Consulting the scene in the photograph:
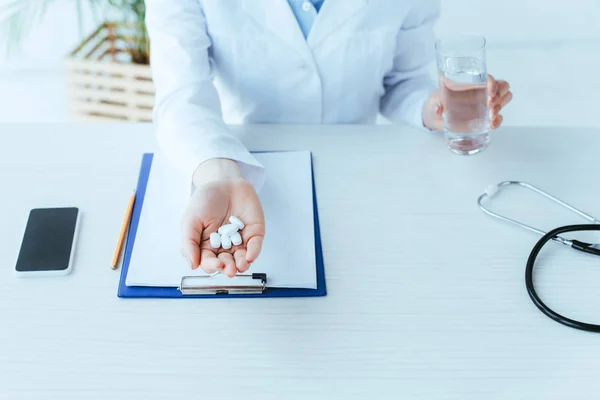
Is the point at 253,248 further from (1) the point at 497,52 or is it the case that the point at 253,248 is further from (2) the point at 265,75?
(1) the point at 497,52

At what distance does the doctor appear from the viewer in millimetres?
1082

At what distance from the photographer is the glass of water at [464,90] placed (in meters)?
1.06

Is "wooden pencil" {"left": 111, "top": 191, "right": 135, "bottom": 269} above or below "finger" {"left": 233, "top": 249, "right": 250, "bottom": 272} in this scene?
above

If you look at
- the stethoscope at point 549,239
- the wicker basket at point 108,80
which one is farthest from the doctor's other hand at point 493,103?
the wicker basket at point 108,80

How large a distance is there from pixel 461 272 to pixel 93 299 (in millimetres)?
484

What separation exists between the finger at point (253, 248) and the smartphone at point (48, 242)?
0.26 metres

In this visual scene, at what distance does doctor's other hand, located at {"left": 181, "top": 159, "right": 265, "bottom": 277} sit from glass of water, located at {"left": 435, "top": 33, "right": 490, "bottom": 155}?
1.13ft

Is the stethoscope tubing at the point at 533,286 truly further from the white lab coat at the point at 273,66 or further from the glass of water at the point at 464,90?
the white lab coat at the point at 273,66

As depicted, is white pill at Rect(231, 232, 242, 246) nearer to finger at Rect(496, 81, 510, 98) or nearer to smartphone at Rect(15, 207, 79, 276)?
smartphone at Rect(15, 207, 79, 276)

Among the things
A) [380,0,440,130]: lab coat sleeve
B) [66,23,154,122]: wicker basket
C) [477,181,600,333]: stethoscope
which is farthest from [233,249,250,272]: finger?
[66,23,154,122]: wicker basket

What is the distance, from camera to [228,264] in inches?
35.3

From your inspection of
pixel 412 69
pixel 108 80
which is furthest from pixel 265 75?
pixel 108 80

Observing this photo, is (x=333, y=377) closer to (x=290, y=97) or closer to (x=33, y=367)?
(x=33, y=367)

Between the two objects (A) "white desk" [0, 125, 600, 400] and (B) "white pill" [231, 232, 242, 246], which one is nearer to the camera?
(A) "white desk" [0, 125, 600, 400]
